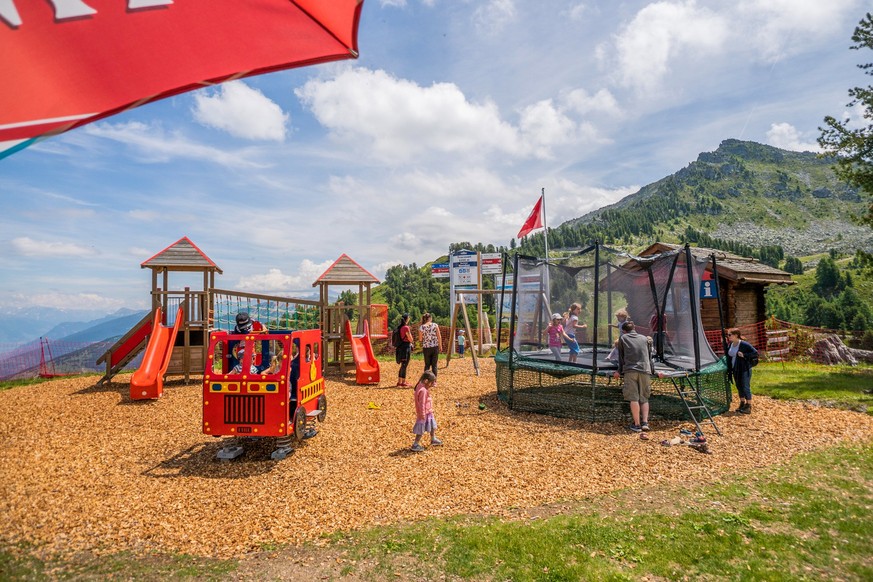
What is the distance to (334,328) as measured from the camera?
1806 centimetres

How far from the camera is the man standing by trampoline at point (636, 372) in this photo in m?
9.49

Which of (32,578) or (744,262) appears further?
(744,262)

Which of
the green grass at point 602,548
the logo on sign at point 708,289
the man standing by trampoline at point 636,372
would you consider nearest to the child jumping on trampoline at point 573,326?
the man standing by trampoline at point 636,372

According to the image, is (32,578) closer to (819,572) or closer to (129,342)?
(819,572)

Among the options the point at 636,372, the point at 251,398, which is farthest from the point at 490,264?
the point at 251,398

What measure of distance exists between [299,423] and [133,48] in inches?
312

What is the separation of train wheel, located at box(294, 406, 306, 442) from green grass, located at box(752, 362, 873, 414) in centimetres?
1223

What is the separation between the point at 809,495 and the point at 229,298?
15.8 metres

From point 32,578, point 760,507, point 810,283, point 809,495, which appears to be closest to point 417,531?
point 32,578

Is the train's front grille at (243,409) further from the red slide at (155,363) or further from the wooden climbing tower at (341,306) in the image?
the wooden climbing tower at (341,306)

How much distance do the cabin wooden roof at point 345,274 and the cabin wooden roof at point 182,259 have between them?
3.81 meters

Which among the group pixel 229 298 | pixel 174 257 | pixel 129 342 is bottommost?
pixel 129 342

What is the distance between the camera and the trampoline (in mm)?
10922

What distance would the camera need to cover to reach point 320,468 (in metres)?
7.84
